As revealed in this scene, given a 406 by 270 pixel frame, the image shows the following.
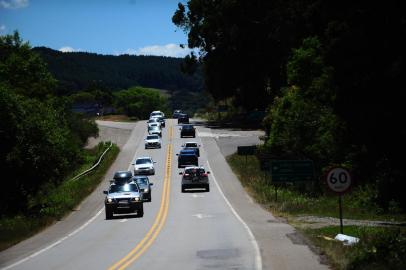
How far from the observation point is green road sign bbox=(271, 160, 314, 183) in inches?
1673

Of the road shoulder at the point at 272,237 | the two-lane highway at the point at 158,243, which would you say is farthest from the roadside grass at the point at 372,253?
the two-lane highway at the point at 158,243

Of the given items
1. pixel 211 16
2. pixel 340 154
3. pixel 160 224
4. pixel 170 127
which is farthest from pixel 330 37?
pixel 170 127

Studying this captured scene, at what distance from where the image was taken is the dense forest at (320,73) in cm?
2458

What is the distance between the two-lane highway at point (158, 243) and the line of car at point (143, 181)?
686 mm

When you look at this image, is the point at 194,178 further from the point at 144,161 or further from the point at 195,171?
the point at 144,161

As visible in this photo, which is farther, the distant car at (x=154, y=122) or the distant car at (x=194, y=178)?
the distant car at (x=154, y=122)

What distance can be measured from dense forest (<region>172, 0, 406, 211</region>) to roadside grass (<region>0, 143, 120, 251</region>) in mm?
13541

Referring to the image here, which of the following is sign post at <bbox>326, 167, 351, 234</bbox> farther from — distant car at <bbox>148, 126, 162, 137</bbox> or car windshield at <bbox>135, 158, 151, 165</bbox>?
distant car at <bbox>148, 126, 162, 137</bbox>

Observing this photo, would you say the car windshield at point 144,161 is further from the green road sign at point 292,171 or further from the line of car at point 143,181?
the green road sign at point 292,171

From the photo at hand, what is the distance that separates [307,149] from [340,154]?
5879mm

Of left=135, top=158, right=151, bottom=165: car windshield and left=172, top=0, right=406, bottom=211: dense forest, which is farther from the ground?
left=172, top=0, right=406, bottom=211: dense forest

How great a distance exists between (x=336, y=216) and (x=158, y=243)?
559 inches

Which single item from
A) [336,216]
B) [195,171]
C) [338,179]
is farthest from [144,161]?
[338,179]

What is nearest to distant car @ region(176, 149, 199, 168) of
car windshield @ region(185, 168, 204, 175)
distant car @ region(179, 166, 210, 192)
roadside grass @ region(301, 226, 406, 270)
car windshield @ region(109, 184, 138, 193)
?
distant car @ region(179, 166, 210, 192)
